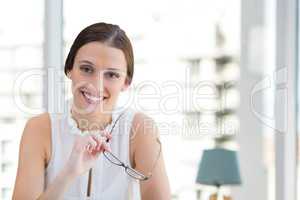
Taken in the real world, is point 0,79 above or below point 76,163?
above

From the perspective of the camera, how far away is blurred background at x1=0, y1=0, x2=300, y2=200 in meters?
2.33

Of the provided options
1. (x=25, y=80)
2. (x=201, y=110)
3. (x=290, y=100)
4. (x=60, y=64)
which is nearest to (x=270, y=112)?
(x=290, y=100)

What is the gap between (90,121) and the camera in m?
1.61

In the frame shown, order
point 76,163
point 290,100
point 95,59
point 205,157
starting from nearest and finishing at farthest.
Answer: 1. point 76,163
2. point 95,59
3. point 205,157
4. point 290,100

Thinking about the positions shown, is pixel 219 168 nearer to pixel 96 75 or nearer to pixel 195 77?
pixel 195 77

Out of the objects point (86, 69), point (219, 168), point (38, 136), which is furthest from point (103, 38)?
point (219, 168)

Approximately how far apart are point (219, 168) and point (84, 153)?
0.95 meters

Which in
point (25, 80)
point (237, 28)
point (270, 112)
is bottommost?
point (270, 112)

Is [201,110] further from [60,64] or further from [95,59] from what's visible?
[95,59]

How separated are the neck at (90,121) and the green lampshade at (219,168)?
0.77 metres

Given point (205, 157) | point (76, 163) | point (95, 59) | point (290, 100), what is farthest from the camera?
point (290, 100)

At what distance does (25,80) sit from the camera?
7.69 feet

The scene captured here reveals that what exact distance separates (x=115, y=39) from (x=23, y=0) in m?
0.94

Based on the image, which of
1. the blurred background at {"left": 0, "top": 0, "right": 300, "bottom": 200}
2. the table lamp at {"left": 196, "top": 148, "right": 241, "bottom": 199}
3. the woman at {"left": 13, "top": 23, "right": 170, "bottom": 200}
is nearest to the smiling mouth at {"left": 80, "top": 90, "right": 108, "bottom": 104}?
the woman at {"left": 13, "top": 23, "right": 170, "bottom": 200}
